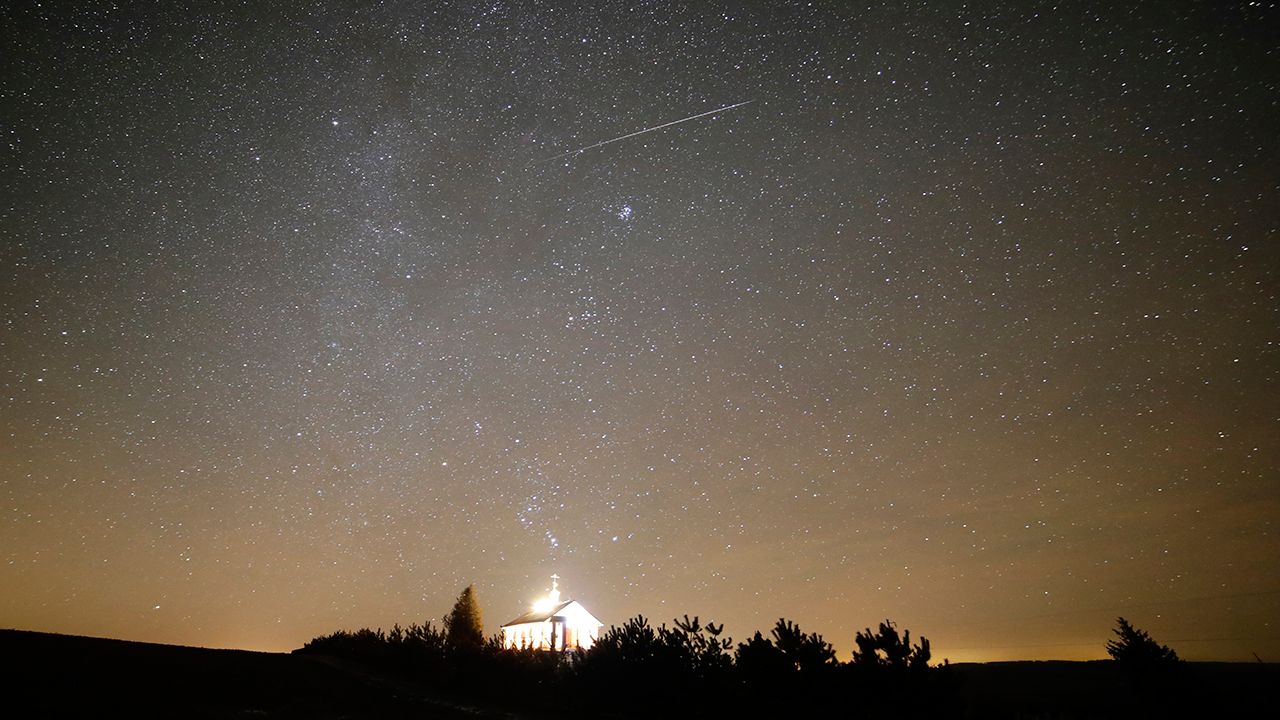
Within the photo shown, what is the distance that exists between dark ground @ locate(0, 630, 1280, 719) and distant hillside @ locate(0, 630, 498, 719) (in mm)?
17

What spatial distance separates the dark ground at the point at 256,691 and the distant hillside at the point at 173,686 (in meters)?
0.02

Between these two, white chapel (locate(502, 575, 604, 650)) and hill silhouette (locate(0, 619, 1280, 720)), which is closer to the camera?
hill silhouette (locate(0, 619, 1280, 720))

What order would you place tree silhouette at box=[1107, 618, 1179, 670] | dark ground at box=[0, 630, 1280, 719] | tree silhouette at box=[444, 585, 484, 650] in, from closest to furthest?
1. dark ground at box=[0, 630, 1280, 719]
2. tree silhouette at box=[1107, 618, 1179, 670]
3. tree silhouette at box=[444, 585, 484, 650]

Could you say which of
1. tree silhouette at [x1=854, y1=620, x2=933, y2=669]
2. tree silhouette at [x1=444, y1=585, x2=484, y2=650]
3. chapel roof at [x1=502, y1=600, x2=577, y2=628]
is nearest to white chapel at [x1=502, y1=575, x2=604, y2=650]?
chapel roof at [x1=502, y1=600, x2=577, y2=628]

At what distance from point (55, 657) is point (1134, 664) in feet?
82.5

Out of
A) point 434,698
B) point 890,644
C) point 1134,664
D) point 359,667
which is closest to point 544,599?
point 359,667

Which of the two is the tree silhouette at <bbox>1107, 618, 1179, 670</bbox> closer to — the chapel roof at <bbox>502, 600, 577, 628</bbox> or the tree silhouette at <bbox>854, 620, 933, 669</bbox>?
the tree silhouette at <bbox>854, 620, 933, 669</bbox>

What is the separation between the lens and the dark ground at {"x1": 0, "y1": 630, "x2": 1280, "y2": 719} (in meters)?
8.21

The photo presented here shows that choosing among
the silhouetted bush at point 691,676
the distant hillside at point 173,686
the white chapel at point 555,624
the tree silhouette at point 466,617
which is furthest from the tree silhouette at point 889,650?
the white chapel at point 555,624

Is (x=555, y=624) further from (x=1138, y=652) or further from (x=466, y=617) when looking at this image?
(x=1138, y=652)

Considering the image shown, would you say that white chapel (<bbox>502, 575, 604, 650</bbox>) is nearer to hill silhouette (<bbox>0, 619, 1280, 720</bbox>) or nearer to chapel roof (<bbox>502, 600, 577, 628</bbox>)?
chapel roof (<bbox>502, 600, 577, 628</bbox>)

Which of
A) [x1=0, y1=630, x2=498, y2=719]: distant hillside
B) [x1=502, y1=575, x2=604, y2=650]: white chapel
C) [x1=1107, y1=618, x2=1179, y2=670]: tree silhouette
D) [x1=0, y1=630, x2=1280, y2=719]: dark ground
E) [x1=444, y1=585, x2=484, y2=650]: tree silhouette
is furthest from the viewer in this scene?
[x1=502, y1=575, x2=604, y2=650]: white chapel

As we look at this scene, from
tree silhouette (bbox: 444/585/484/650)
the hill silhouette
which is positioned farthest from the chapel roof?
the hill silhouette

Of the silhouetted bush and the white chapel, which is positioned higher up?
the silhouetted bush
